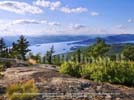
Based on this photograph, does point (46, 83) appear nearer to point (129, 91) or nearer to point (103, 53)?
point (129, 91)

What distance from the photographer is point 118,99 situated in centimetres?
1080

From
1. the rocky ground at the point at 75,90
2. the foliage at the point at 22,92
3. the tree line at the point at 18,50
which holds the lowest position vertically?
the tree line at the point at 18,50

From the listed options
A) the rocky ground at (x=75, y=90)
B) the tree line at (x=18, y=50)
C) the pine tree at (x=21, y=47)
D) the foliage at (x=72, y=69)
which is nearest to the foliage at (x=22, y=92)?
the rocky ground at (x=75, y=90)

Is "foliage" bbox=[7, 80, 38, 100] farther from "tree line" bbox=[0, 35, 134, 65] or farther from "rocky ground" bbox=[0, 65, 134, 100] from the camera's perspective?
"tree line" bbox=[0, 35, 134, 65]

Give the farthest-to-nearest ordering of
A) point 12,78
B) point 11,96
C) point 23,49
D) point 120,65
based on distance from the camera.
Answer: point 23,49, point 120,65, point 12,78, point 11,96

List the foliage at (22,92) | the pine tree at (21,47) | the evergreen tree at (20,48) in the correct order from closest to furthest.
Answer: the foliage at (22,92)
the evergreen tree at (20,48)
the pine tree at (21,47)

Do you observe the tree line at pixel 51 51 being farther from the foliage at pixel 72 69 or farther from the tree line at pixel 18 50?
the foliage at pixel 72 69

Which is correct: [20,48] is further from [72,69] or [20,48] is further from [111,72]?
[111,72]

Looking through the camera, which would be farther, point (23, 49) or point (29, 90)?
point (23, 49)

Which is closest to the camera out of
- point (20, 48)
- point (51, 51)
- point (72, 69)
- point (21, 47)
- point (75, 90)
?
point (75, 90)

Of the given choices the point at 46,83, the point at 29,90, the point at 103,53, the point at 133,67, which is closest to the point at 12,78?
the point at 46,83

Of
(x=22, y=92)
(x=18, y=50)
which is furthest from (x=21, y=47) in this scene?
(x=22, y=92)

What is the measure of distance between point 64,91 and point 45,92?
0.68 m

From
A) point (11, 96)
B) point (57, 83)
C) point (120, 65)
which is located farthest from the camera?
point (120, 65)
